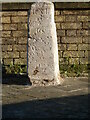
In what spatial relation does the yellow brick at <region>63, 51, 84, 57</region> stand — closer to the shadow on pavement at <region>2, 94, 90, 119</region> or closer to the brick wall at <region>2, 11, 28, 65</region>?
the brick wall at <region>2, 11, 28, 65</region>

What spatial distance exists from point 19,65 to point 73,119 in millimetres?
4468

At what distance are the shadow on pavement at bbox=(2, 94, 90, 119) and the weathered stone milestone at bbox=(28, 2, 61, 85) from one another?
1.12 m

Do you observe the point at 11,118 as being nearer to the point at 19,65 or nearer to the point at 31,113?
the point at 31,113

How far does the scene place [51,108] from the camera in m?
5.54

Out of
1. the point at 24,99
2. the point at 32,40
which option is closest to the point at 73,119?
the point at 24,99

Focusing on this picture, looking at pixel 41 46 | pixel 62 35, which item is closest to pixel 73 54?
pixel 62 35

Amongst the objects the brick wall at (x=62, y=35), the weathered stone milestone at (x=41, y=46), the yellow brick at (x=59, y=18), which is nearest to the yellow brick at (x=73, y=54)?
the brick wall at (x=62, y=35)

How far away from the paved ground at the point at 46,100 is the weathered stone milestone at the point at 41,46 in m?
0.26

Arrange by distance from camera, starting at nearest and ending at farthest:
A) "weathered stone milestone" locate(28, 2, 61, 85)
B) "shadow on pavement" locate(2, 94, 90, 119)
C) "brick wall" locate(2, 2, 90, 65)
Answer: "shadow on pavement" locate(2, 94, 90, 119), "weathered stone milestone" locate(28, 2, 61, 85), "brick wall" locate(2, 2, 90, 65)

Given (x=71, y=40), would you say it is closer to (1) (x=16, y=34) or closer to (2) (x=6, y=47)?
(1) (x=16, y=34)

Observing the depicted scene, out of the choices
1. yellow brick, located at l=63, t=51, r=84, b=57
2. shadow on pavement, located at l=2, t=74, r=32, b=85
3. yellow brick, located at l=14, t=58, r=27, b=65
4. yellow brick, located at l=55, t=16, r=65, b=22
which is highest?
yellow brick, located at l=55, t=16, r=65, b=22

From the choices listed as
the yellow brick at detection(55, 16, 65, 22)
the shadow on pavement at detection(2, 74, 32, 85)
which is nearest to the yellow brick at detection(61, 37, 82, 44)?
the yellow brick at detection(55, 16, 65, 22)

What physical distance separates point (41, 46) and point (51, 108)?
6.31 ft

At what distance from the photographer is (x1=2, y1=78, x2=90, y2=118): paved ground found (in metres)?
5.25
